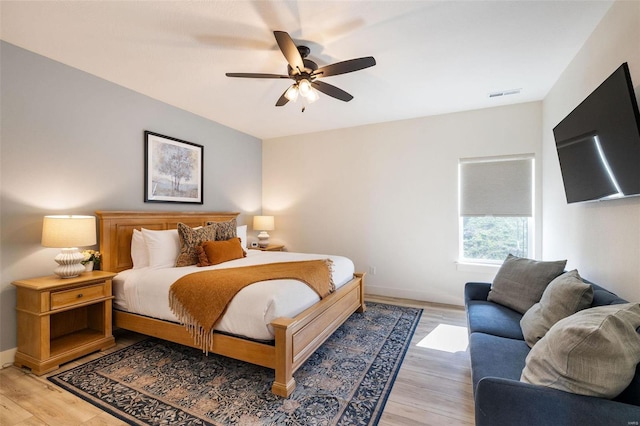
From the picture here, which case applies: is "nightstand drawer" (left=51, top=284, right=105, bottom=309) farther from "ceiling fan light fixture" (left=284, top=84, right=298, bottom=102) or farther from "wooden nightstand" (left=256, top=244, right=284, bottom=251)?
"ceiling fan light fixture" (left=284, top=84, right=298, bottom=102)

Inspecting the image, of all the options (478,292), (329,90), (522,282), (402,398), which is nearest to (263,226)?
(329,90)

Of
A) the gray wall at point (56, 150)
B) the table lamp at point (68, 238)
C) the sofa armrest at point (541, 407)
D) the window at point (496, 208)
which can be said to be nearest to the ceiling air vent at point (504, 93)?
the window at point (496, 208)

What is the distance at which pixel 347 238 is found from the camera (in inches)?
191

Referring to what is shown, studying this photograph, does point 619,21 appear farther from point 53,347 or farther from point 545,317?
point 53,347

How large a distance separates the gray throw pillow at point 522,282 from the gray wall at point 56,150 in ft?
13.1

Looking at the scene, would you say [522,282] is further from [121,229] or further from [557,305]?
[121,229]

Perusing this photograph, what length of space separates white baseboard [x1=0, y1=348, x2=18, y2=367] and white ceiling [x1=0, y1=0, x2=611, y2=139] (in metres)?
2.68

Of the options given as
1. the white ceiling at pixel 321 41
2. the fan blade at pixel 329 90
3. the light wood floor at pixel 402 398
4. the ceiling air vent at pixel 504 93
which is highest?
the white ceiling at pixel 321 41

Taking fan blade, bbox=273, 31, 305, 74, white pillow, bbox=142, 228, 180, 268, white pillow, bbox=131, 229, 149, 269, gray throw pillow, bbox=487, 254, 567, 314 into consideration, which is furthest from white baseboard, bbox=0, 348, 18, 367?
gray throw pillow, bbox=487, 254, 567, 314

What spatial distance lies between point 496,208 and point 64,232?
4.81 m

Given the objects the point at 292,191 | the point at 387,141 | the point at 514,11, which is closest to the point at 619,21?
the point at 514,11

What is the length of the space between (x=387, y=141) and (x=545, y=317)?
3.30 m

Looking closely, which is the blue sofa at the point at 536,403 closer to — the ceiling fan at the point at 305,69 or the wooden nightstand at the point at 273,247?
the ceiling fan at the point at 305,69

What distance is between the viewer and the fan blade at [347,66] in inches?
85.9
